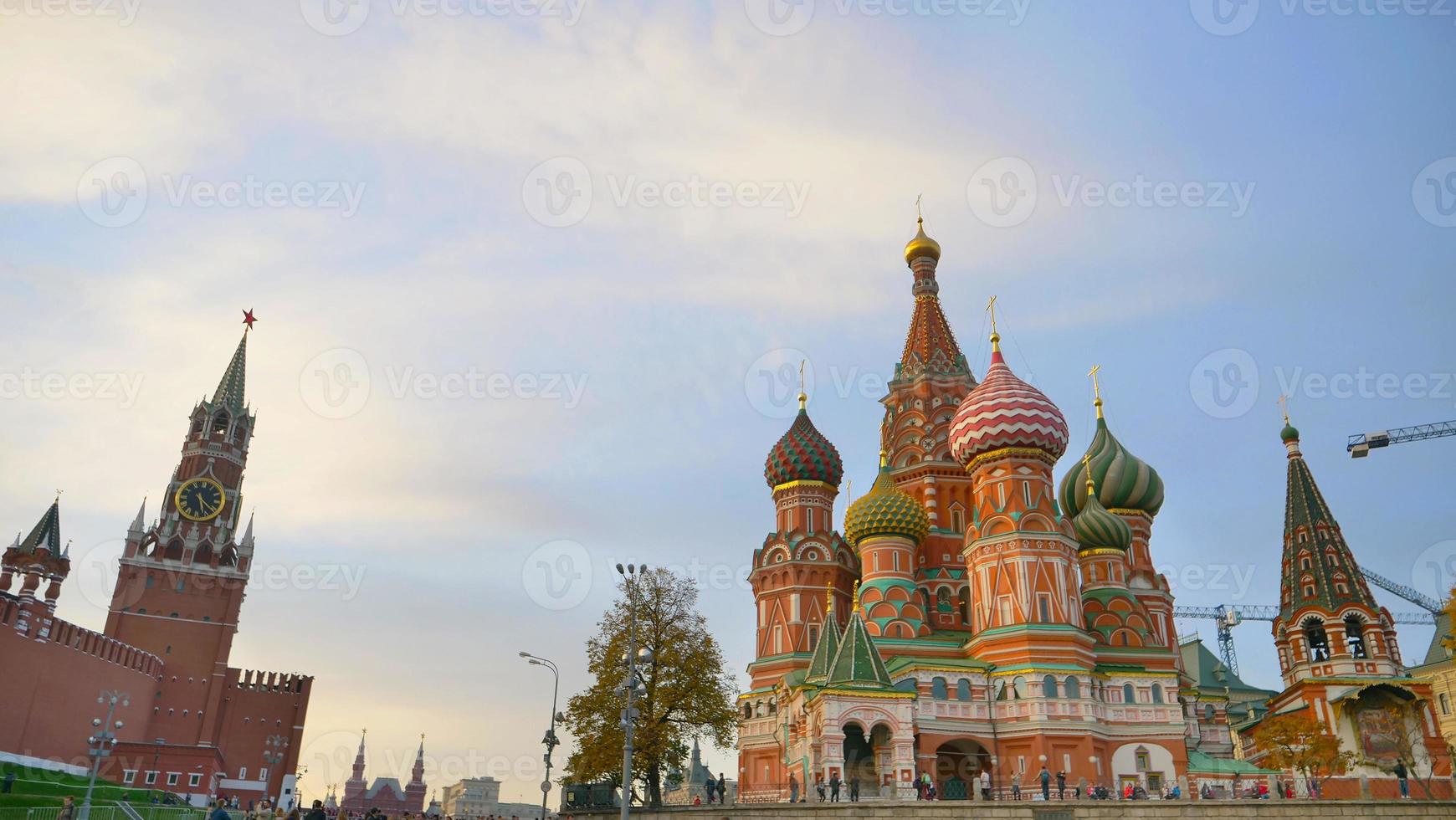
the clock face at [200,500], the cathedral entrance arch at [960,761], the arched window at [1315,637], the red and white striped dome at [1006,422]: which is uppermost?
the clock face at [200,500]

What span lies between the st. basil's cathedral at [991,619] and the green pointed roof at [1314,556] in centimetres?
11

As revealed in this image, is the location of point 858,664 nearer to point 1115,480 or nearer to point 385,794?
point 1115,480

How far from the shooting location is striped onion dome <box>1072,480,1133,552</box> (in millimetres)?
44562

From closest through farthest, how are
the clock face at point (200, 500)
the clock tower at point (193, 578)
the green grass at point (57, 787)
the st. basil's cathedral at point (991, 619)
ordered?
the st. basil's cathedral at point (991, 619), the green grass at point (57, 787), the clock tower at point (193, 578), the clock face at point (200, 500)

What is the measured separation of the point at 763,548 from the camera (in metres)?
46.9

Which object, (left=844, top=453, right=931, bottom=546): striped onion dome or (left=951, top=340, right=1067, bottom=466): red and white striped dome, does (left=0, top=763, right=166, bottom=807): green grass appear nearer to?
(left=844, top=453, right=931, bottom=546): striped onion dome

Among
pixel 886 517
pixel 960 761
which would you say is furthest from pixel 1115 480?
pixel 960 761

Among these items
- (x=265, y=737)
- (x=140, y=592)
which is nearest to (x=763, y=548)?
(x=265, y=737)

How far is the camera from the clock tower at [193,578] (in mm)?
64375

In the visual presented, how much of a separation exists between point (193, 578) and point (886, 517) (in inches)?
2098

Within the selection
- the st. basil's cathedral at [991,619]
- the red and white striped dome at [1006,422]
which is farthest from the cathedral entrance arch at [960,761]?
the red and white striped dome at [1006,422]

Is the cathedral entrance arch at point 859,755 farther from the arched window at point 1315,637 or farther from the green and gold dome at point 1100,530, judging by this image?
the arched window at point 1315,637

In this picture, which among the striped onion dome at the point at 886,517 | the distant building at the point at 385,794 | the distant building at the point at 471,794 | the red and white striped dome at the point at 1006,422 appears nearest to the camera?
the red and white striped dome at the point at 1006,422

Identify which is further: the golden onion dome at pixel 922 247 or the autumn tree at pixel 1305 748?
the golden onion dome at pixel 922 247
